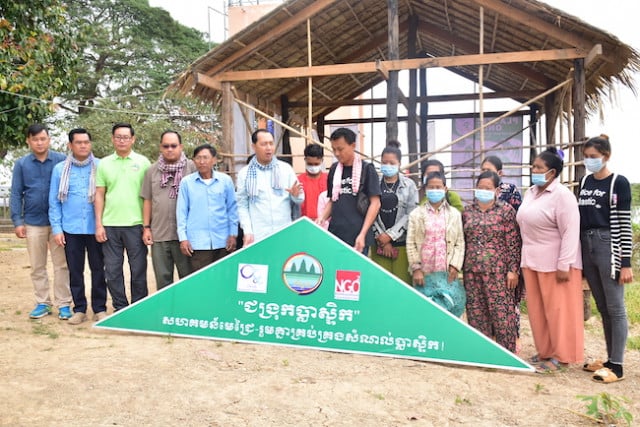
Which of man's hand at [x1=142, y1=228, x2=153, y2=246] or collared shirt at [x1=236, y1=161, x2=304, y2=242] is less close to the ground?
collared shirt at [x1=236, y1=161, x2=304, y2=242]

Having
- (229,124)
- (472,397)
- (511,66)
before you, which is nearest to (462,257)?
(472,397)

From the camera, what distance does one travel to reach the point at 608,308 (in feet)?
12.5

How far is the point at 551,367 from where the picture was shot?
13.1 ft

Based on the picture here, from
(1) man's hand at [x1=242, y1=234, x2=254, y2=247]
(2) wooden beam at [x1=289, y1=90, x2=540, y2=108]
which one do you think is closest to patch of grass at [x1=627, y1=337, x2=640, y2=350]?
(1) man's hand at [x1=242, y1=234, x2=254, y2=247]

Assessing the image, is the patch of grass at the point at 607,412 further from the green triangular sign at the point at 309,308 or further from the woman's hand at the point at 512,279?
the woman's hand at the point at 512,279

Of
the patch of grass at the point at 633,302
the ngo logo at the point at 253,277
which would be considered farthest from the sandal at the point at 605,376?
the patch of grass at the point at 633,302

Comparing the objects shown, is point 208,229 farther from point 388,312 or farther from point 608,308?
point 608,308

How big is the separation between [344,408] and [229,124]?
19.7 feet

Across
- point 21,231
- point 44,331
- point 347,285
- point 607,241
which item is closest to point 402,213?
point 347,285

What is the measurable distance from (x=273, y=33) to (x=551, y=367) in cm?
590

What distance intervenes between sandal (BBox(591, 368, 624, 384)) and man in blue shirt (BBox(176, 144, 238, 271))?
2828mm

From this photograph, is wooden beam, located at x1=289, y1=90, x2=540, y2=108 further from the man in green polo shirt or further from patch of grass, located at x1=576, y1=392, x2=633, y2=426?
patch of grass, located at x1=576, y1=392, x2=633, y2=426

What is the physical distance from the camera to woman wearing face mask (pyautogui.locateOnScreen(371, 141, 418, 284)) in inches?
183

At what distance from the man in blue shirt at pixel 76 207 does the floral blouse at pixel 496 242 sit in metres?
3.15
